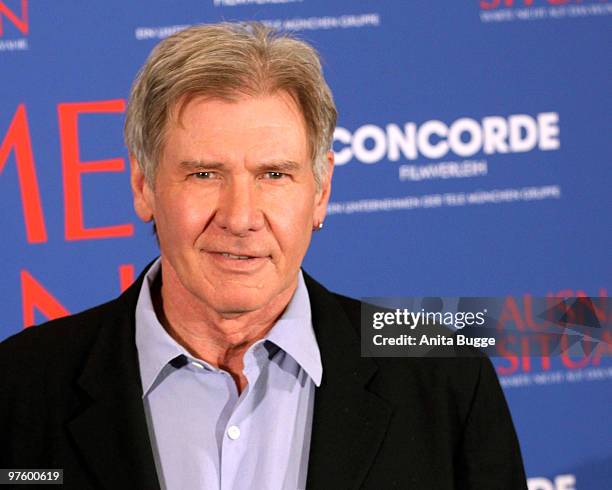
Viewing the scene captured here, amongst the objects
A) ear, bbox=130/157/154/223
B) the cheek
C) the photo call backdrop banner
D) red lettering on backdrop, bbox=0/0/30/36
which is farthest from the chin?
red lettering on backdrop, bbox=0/0/30/36

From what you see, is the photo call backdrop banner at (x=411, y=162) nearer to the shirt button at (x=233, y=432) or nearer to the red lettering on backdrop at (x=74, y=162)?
the red lettering on backdrop at (x=74, y=162)

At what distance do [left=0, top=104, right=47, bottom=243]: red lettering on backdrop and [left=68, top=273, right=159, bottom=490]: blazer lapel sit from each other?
1.07m

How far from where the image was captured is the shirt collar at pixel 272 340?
1808 millimetres

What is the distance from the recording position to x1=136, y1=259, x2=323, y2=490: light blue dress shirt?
5.70ft

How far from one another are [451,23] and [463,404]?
1457mm

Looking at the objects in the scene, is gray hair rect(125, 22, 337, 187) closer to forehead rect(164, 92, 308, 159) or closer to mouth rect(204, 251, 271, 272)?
forehead rect(164, 92, 308, 159)

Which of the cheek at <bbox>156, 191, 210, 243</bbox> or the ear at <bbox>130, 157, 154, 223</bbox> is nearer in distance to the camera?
the cheek at <bbox>156, 191, 210, 243</bbox>

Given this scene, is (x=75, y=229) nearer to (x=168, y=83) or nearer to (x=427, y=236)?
(x=427, y=236)

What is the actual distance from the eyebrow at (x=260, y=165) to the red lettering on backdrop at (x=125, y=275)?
1225mm

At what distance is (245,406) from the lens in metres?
1.77

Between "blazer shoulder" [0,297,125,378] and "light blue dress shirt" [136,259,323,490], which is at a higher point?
"blazer shoulder" [0,297,125,378]

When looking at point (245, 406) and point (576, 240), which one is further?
point (576, 240)

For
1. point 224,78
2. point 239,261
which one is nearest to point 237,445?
point 239,261

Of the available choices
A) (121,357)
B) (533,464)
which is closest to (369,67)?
(533,464)
